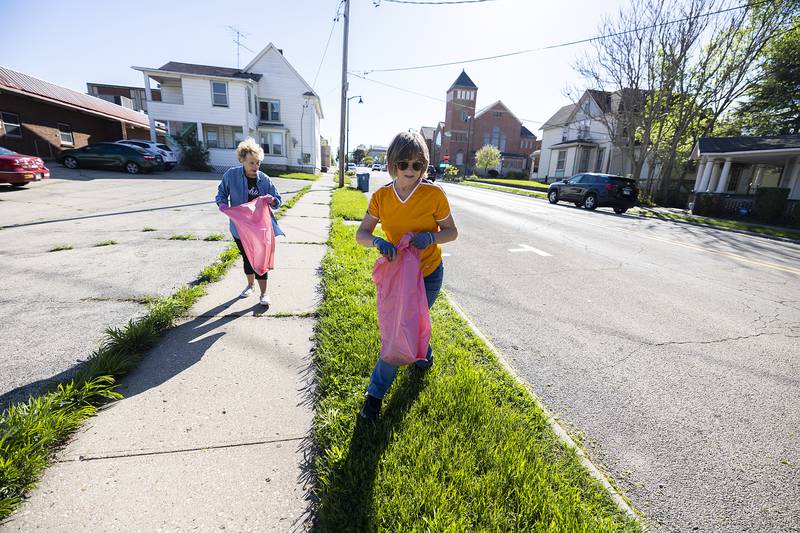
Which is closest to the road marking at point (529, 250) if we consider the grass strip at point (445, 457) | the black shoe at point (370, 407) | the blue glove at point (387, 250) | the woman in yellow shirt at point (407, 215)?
the grass strip at point (445, 457)

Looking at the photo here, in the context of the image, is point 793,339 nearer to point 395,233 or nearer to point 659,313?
point 659,313

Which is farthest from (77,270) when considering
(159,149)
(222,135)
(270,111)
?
(270,111)

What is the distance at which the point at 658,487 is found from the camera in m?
2.01

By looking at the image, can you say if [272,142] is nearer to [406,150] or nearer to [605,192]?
[605,192]

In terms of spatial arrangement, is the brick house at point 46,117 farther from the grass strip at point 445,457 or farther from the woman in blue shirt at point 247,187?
the grass strip at point 445,457

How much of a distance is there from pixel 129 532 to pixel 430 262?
204 centimetres

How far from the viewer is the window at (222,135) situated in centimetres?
2794

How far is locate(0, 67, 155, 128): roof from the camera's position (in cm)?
1870

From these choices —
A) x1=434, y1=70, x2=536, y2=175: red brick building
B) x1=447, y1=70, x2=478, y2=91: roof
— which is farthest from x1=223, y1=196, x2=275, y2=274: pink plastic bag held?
x1=447, y1=70, x2=478, y2=91: roof

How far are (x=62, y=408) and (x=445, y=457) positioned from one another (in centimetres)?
232

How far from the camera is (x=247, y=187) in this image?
13.5 feet

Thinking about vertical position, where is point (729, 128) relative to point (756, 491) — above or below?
above

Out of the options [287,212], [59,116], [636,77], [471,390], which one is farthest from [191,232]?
[636,77]

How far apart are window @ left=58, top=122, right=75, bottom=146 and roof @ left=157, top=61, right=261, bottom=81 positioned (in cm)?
727
